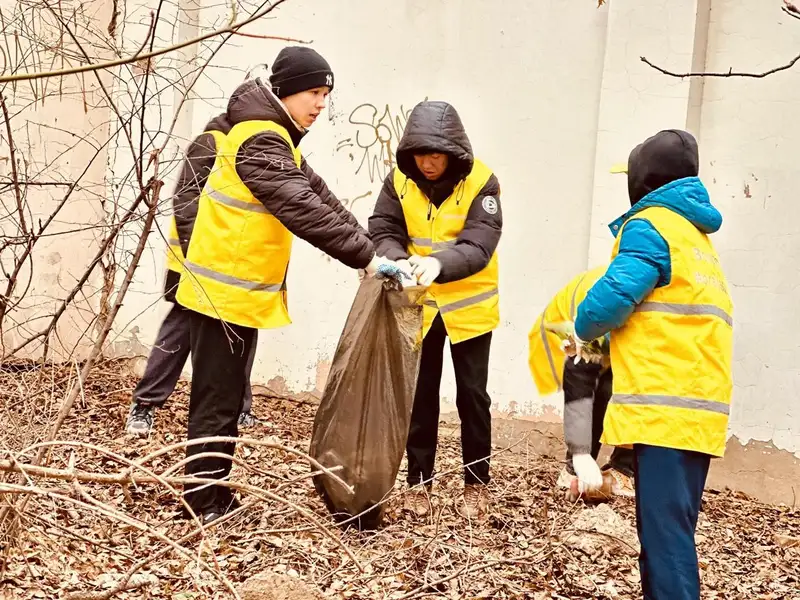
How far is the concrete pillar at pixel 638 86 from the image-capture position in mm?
5520

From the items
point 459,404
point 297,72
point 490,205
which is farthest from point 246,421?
point 297,72

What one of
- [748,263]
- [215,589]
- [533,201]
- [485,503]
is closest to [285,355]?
[533,201]

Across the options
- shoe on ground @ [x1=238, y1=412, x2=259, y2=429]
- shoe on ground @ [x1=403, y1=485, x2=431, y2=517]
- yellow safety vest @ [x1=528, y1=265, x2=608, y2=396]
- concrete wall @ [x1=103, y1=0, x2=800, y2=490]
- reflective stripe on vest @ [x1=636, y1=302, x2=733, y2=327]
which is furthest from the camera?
shoe on ground @ [x1=238, y1=412, x2=259, y2=429]

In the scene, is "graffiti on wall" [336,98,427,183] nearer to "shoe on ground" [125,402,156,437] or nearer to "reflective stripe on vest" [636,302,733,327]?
"shoe on ground" [125,402,156,437]

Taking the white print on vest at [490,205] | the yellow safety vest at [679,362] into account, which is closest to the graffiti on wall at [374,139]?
the white print on vest at [490,205]

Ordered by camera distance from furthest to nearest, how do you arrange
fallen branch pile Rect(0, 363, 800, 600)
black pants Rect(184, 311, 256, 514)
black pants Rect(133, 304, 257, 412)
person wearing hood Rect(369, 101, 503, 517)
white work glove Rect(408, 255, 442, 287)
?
black pants Rect(133, 304, 257, 412) < person wearing hood Rect(369, 101, 503, 517) < white work glove Rect(408, 255, 442, 287) < black pants Rect(184, 311, 256, 514) < fallen branch pile Rect(0, 363, 800, 600)

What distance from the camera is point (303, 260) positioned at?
21.8 ft

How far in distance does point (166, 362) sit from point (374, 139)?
205cm

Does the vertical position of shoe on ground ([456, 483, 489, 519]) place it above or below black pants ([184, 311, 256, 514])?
below

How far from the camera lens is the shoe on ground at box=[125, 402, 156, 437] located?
203 inches

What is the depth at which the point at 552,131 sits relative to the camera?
5918 millimetres

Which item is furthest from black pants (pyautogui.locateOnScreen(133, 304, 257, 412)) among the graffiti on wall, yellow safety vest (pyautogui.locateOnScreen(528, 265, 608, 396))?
yellow safety vest (pyautogui.locateOnScreen(528, 265, 608, 396))

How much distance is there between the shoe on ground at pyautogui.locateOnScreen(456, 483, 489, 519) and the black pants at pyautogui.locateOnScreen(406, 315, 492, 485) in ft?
0.10

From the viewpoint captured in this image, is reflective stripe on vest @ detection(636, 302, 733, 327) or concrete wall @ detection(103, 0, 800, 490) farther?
concrete wall @ detection(103, 0, 800, 490)
